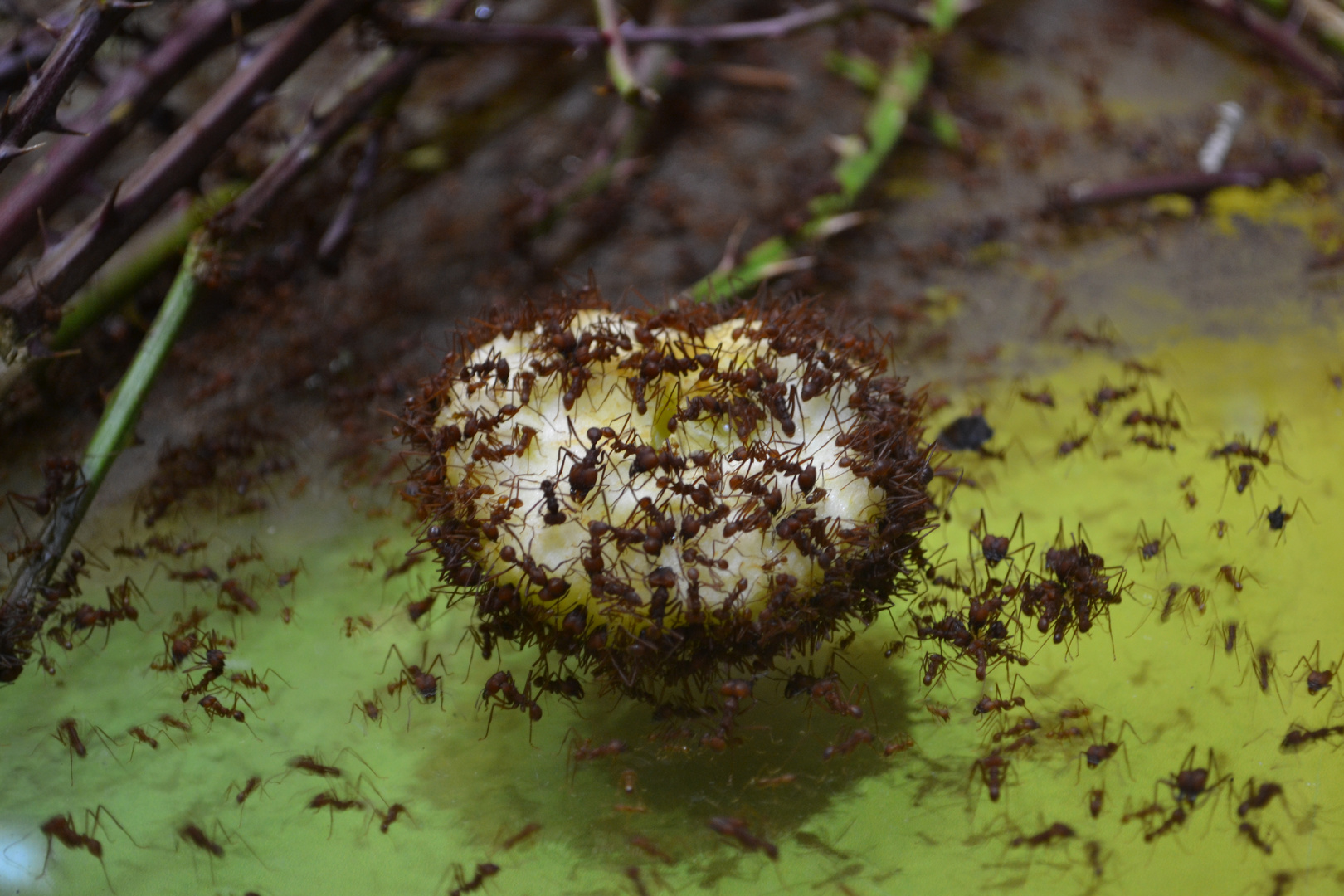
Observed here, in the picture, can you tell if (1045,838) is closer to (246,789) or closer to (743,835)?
(743,835)

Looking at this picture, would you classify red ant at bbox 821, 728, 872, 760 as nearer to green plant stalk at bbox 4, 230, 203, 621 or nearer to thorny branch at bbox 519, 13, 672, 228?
green plant stalk at bbox 4, 230, 203, 621

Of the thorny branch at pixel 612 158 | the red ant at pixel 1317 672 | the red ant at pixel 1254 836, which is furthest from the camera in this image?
the thorny branch at pixel 612 158

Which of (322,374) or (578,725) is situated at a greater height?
(322,374)

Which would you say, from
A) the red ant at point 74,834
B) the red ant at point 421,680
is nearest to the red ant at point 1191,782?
the red ant at point 421,680

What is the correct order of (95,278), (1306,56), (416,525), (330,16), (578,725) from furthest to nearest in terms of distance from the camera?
(1306,56) → (330,16) → (95,278) → (416,525) → (578,725)

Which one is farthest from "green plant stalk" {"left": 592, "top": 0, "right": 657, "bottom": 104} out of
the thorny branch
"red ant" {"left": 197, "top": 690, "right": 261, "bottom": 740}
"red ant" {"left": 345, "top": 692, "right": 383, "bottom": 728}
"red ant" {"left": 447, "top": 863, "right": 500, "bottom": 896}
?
"red ant" {"left": 447, "top": 863, "right": 500, "bottom": 896}

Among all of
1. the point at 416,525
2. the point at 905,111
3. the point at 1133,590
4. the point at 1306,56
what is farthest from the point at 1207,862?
the point at 1306,56

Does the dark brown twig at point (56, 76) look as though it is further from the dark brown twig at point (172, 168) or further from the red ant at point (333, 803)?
the red ant at point (333, 803)

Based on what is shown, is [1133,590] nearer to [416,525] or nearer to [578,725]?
[578,725]
